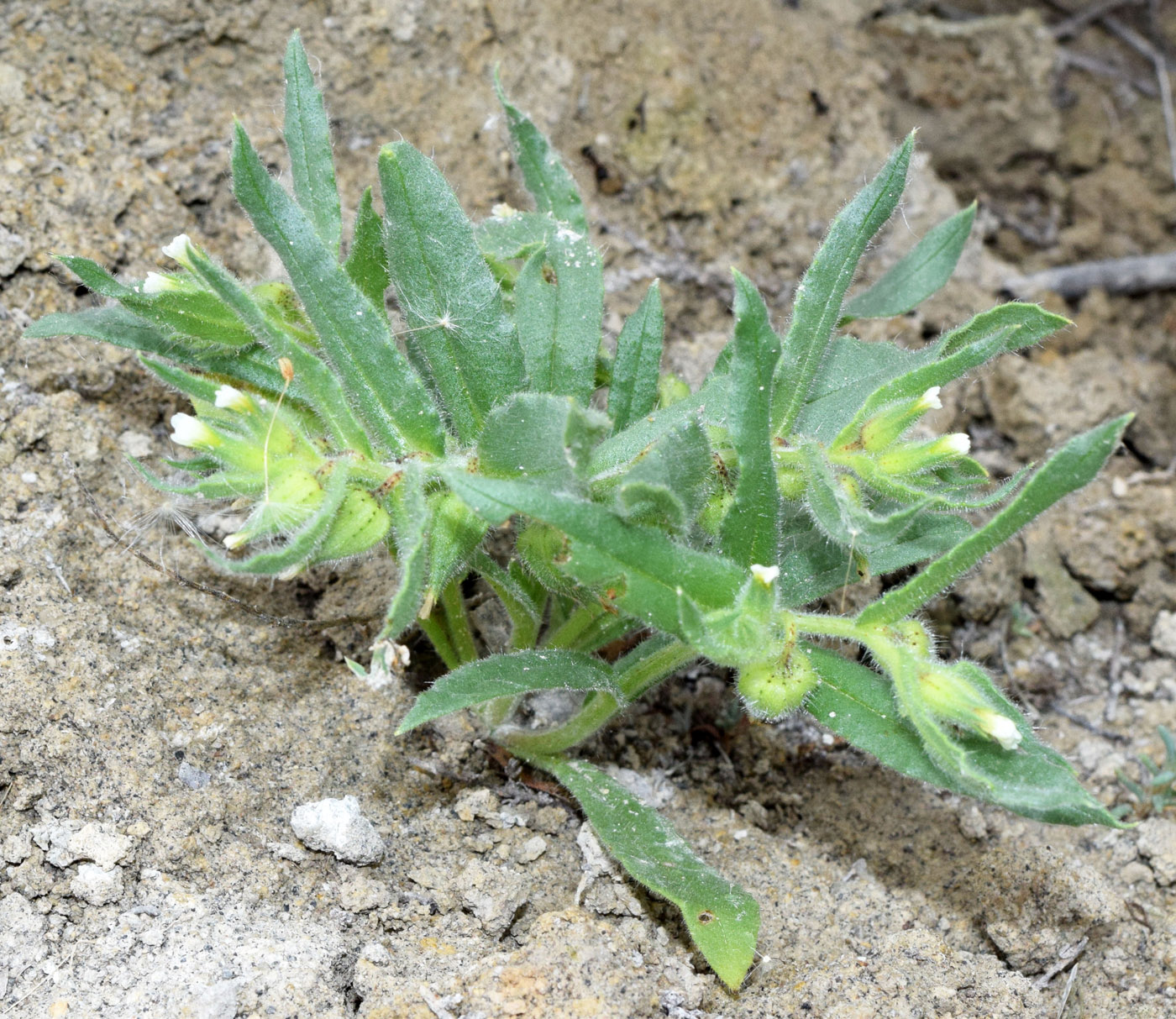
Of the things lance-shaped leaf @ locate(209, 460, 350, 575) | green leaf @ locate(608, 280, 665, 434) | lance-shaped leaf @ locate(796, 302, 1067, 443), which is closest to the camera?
lance-shaped leaf @ locate(209, 460, 350, 575)

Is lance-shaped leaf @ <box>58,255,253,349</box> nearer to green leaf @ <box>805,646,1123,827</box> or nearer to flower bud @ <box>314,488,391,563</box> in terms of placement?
flower bud @ <box>314,488,391,563</box>

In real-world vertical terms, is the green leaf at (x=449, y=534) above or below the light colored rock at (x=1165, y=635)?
above

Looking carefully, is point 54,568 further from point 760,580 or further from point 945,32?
point 945,32

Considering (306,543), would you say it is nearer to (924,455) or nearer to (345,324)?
(345,324)

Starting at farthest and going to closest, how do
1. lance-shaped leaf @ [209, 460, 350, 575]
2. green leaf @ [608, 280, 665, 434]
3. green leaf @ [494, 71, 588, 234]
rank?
1. green leaf @ [494, 71, 588, 234]
2. green leaf @ [608, 280, 665, 434]
3. lance-shaped leaf @ [209, 460, 350, 575]

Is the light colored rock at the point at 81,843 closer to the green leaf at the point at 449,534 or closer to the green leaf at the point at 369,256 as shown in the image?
the green leaf at the point at 449,534

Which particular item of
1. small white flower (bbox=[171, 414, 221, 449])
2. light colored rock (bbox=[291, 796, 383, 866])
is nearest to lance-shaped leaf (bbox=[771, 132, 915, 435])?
small white flower (bbox=[171, 414, 221, 449])

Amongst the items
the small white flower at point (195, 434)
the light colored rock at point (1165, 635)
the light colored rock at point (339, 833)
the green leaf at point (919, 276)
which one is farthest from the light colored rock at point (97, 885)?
the light colored rock at point (1165, 635)

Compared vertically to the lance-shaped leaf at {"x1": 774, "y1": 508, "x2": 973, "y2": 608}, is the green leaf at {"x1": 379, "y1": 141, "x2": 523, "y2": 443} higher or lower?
higher
